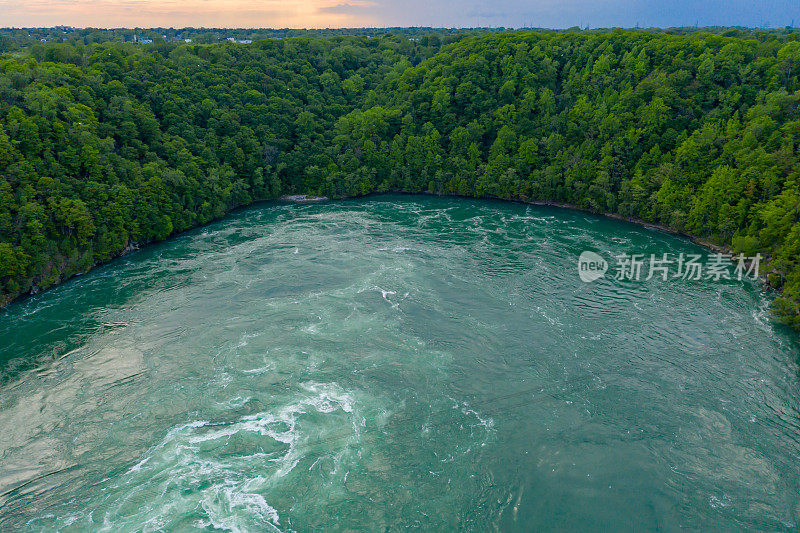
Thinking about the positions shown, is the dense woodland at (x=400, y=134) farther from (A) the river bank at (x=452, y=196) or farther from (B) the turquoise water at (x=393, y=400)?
(B) the turquoise water at (x=393, y=400)

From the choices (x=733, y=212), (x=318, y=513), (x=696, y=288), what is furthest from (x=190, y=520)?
(x=733, y=212)

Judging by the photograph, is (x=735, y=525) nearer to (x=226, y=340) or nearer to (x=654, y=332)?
(x=654, y=332)

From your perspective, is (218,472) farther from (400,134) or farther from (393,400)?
(400,134)

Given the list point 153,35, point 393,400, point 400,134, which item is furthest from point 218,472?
point 153,35

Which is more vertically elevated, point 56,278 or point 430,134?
point 430,134

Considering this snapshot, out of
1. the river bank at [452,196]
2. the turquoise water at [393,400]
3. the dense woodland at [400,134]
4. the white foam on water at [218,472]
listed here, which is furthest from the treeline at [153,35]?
the white foam on water at [218,472]

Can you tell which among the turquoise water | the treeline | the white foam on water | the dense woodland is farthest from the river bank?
the treeline
